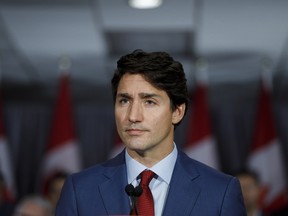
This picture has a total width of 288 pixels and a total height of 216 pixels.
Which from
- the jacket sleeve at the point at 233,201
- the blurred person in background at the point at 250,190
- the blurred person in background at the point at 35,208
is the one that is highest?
the jacket sleeve at the point at 233,201

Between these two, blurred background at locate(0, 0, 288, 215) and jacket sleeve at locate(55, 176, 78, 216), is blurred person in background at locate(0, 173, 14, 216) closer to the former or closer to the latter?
blurred background at locate(0, 0, 288, 215)

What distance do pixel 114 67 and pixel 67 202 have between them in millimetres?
5202

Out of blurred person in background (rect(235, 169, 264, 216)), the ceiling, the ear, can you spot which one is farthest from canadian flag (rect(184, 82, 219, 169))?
the ear

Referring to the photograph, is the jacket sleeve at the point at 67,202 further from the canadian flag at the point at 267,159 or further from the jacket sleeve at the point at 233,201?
the canadian flag at the point at 267,159

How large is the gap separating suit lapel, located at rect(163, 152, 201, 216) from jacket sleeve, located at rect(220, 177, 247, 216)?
2.6 inches

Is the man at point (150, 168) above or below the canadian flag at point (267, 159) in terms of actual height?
above

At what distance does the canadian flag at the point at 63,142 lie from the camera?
21.8ft

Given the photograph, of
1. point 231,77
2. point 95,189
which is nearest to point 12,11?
point 231,77

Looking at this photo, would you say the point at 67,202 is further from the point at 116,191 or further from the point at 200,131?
the point at 200,131

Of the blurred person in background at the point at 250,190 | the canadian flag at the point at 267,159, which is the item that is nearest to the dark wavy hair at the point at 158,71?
the blurred person in background at the point at 250,190

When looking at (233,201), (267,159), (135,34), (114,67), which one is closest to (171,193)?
(233,201)

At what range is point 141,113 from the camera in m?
1.73

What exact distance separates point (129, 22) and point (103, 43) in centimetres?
64

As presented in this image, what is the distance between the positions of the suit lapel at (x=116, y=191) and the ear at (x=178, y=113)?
159mm
